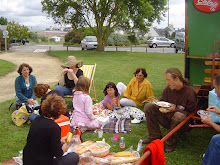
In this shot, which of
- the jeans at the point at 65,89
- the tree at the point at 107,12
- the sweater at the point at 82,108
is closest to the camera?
the sweater at the point at 82,108

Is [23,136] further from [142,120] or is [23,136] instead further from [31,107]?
[142,120]

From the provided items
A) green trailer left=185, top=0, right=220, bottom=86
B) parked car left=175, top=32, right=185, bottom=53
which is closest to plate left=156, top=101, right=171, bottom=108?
green trailer left=185, top=0, right=220, bottom=86

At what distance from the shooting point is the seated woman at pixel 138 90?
232 inches

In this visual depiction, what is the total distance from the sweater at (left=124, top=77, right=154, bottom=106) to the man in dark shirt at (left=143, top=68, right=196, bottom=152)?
5.48 ft

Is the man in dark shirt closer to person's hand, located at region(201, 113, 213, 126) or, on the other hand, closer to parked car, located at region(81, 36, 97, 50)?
person's hand, located at region(201, 113, 213, 126)

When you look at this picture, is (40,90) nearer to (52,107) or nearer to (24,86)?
(24,86)

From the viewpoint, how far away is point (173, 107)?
3756 millimetres

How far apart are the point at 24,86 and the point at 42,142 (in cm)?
344

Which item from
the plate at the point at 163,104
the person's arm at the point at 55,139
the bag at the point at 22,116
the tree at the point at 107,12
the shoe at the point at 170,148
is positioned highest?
the tree at the point at 107,12

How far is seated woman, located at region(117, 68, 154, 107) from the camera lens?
19.3 ft

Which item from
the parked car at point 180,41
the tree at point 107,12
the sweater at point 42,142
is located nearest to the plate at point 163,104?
the sweater at point 42,142

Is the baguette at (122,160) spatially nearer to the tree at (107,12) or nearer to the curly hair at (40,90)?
the curly hair at (40,90)

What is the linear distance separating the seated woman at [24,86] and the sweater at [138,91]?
2.25 m

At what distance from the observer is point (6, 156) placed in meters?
3.78
